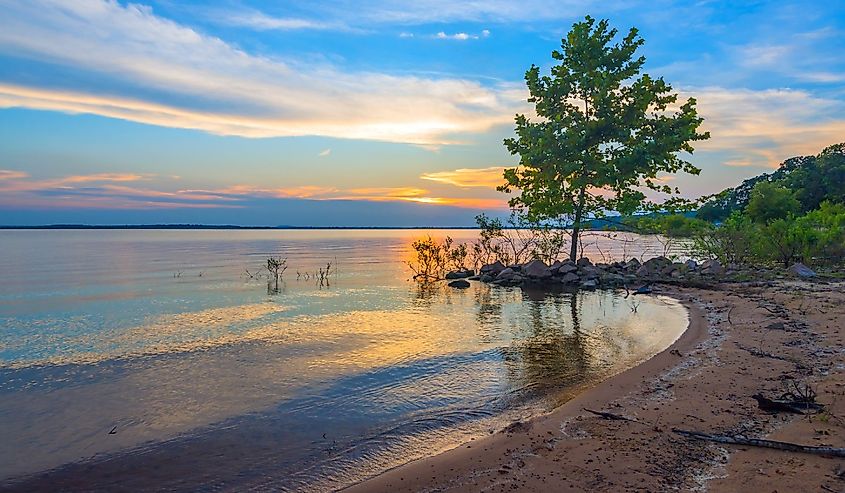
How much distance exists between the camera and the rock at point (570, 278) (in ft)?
81.7

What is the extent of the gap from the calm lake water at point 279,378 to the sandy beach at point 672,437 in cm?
70

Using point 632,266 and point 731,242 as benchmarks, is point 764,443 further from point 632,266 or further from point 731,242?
point 731,242

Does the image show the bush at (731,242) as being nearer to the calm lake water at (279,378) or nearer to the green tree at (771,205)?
the calm lake water at (279,378)

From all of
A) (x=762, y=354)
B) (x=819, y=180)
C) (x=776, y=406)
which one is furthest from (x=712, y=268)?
(x=819, y=180)

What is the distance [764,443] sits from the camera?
5125 millimetres

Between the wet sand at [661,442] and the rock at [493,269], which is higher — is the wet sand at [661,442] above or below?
below

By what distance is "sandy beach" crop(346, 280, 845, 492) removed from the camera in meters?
4.62

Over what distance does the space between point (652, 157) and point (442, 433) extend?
22.4m

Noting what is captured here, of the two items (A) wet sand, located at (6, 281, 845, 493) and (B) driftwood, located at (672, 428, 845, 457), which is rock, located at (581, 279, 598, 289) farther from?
(B) driftwood, located at (672, 428, 845, 457)

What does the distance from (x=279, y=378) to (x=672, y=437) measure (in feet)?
21.7

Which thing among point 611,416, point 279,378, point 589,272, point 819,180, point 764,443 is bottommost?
point 279,378

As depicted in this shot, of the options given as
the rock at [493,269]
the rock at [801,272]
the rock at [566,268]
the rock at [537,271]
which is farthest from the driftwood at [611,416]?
the rock at [493,269]

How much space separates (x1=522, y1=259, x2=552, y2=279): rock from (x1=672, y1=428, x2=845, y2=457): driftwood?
66.3ft

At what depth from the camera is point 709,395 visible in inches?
280
